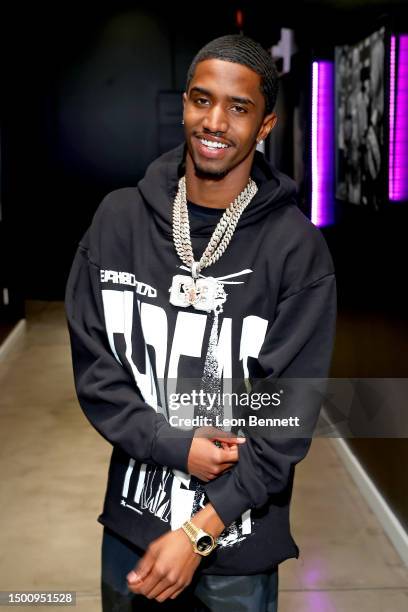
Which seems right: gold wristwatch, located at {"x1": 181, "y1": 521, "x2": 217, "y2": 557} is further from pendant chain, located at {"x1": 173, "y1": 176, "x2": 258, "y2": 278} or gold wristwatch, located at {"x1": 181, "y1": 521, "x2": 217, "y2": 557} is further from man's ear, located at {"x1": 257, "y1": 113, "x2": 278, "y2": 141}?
man's ear, located at {"x1": 257, "y1": 113, "x2": 278, "y2": 141}

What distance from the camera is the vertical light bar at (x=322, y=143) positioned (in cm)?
456

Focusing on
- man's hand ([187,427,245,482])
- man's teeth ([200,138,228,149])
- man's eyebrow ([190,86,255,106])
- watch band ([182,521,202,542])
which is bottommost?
watch band ([182,521,202,542])

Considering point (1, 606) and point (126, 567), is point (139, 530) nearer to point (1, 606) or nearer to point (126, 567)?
point (126, 567)

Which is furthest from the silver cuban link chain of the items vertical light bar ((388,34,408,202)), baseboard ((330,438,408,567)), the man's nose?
baseboard ((330,438,408,567))

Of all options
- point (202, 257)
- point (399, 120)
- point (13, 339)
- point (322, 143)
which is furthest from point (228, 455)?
point (13, 339)

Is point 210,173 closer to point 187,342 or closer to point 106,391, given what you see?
point 187,342

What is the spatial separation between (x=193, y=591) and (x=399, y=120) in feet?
7.56

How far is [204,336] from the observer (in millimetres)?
1376

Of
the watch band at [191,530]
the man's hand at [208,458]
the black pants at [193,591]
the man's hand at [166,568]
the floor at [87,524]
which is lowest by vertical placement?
the floor at [87,524]

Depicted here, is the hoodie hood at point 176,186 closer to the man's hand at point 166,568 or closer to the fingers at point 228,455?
the fingers at point 228,455

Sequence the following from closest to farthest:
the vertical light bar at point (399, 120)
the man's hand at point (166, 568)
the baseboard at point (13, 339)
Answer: the man's hand at point (166, 568), the vertical light bar at point (399, 120), the baseboard at point (13, 339)

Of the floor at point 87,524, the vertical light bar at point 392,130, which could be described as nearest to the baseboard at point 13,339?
the floor at point 87,524

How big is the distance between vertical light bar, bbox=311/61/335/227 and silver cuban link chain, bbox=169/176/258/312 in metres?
3.21

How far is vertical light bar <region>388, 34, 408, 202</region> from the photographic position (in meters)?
→ 3.29
